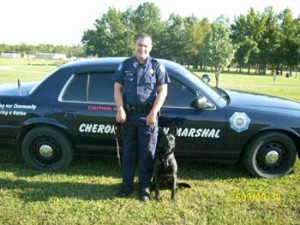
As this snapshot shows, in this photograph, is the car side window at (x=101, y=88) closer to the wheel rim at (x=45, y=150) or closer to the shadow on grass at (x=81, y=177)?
the wheel rim at (x=45, y=150)

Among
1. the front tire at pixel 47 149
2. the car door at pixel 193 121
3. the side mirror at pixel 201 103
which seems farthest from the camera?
the front tire at pixel 47 149

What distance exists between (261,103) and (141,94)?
6.47 feet

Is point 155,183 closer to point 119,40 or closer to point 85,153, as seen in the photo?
point 85,153

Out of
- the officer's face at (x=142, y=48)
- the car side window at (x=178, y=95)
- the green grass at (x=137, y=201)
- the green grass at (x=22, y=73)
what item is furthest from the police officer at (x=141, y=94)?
the green grass at (x=22, y=73)

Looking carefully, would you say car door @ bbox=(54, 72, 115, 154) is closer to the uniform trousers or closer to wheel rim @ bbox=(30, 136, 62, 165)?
wheel rim @ bbox=(30, 136, 62, 165)

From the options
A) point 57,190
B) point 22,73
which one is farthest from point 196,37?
point 57,190

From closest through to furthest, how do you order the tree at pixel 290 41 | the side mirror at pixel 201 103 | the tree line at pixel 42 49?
the side mirror at pixel 201 103 → the tree at pixel 290 41 → the tree line at pixel 42 49

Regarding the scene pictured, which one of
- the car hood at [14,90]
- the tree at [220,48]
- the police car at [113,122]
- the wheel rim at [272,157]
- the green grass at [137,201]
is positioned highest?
the tree at [220,48]

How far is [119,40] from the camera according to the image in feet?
279

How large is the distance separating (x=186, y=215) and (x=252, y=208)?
30.6 inches

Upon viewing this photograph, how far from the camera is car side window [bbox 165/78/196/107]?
464 centimetres

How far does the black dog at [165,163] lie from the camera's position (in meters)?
4.00

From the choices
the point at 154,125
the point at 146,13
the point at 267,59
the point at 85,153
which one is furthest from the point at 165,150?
the point at 146,13

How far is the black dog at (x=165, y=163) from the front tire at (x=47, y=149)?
140cm
